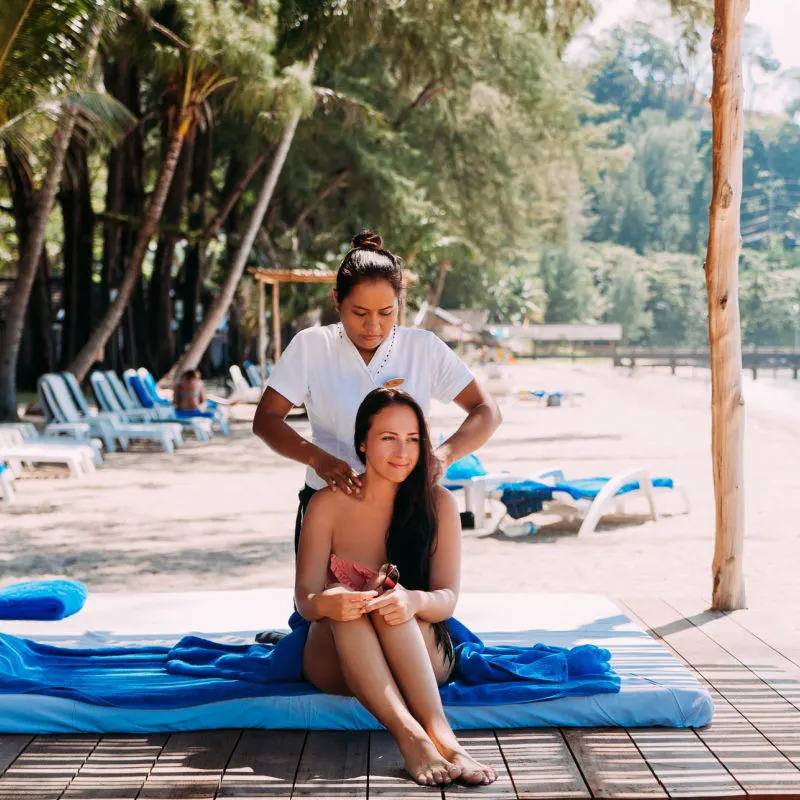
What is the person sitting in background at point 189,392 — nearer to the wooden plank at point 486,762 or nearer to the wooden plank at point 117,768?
the wooden plank at point 117,768

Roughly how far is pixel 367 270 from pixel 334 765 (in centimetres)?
146

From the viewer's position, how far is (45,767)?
364 centimetres

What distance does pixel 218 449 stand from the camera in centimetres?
1598

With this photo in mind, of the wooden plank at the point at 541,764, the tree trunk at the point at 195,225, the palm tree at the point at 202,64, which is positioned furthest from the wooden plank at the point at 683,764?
the tree trunk at the point at 195,225

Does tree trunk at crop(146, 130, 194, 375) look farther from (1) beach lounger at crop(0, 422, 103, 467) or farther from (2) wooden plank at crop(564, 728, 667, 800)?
(2) wooden plank at crop(564, 728, 667, 800)

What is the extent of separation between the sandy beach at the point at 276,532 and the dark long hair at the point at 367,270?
10.0ft

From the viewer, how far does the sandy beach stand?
736cm

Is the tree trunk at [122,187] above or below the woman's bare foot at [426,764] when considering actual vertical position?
above

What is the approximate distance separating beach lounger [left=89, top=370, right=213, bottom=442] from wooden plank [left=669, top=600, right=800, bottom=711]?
38.1ft

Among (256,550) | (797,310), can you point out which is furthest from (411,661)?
(797,310)

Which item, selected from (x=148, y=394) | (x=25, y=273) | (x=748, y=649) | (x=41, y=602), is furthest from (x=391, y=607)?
(x=25, y=273)

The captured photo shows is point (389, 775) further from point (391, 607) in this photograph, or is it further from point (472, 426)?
point (472, 426)

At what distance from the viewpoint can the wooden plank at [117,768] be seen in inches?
134

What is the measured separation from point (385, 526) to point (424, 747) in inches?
29.5
